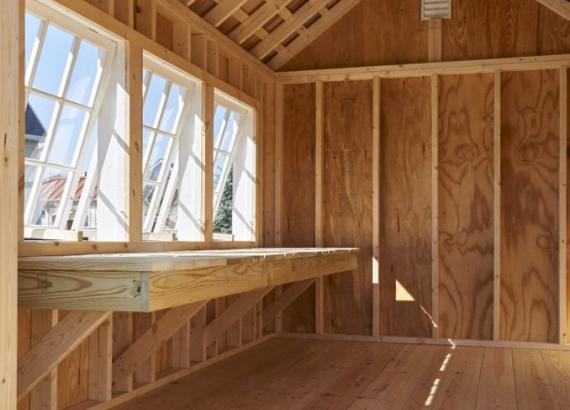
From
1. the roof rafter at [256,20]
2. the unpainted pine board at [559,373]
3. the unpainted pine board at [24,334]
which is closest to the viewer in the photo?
the unpainted pine board at [24,334]

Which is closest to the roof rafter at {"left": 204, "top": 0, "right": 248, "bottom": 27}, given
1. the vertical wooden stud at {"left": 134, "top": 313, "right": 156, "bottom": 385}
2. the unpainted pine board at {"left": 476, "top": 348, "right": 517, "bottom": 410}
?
the vertical wooden stud at {"left": 134, "top": 313, "right": 156, "bottom": 385}

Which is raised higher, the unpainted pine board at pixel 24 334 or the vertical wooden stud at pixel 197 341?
Result: the unpainted pine board at pixel 24 334

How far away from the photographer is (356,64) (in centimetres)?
673

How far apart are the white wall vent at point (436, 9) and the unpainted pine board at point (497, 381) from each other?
115 inches

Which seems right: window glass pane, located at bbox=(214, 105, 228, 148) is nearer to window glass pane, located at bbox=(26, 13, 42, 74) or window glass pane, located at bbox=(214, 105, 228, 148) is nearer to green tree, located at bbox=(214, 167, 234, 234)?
green tree, located at bbox=(214, 167, 234, 234)

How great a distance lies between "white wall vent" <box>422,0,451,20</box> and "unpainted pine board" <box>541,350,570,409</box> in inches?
119

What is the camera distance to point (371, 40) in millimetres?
6715

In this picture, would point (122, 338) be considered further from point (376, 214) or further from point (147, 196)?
point (376, 214)

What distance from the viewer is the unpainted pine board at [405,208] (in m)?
6.46

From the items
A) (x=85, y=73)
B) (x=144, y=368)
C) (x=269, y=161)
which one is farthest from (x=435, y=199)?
(x=85, y=73)

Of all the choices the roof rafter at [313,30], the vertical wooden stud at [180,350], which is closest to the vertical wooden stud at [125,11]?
the vertical wooden stud at [180,350]

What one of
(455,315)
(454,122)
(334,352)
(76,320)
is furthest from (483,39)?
(76,320)

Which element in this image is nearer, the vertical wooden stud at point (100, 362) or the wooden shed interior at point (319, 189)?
the vertical wooden stud at point (100, 362)

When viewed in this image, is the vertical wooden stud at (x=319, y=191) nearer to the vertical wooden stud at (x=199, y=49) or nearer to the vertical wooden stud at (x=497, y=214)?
the vertical wooden stud at (x=497, y=214)
